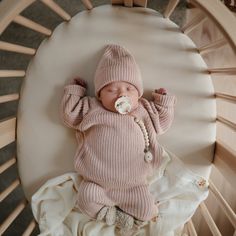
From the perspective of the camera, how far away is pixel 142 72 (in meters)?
0.91

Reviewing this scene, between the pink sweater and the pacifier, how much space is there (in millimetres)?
28

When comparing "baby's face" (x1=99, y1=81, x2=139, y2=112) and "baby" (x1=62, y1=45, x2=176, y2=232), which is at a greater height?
"baby's face" (x1=99, y1=81, x2=139, y2=112)

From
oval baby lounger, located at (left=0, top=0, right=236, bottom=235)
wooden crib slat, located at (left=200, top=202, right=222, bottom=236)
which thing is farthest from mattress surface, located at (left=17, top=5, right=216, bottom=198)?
wooden crib slat, located at (left=200, top=202, right=222, bottom=236)

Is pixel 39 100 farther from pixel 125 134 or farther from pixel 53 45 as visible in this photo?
pixel 125 134

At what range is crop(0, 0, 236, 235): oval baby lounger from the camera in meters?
0.89

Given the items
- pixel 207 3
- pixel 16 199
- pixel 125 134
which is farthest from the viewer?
pixel 16 199

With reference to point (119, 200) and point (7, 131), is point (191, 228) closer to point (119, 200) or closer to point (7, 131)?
point (119, 200)

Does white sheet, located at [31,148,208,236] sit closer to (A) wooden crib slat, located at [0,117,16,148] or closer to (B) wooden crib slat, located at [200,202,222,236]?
(B) wooden crib slat, located at [200,202,222,236]

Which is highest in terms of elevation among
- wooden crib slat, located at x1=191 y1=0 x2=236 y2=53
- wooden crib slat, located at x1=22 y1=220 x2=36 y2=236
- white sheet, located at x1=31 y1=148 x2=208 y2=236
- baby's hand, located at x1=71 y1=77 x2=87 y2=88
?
wooden crib slat, located at x1=191 y1=0 x2=236 y2=53

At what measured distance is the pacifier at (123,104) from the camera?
81 cm

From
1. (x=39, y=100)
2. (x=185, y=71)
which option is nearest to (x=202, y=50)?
(x=185, y=71)

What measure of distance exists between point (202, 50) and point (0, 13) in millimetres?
463

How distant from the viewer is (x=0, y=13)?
73 cm

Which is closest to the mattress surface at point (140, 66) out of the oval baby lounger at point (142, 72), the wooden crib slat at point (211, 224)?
the oval baby lounger at point (142, 72)
